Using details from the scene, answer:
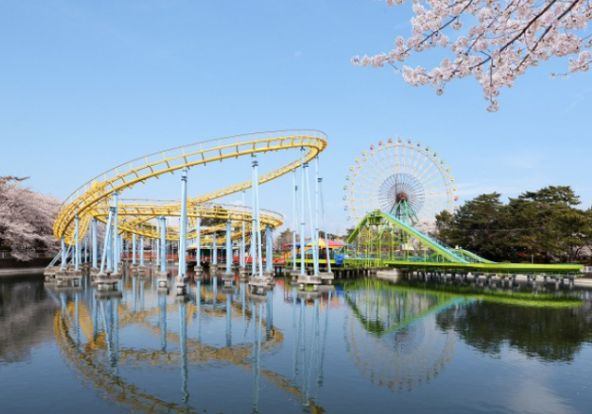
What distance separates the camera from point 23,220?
5669 centimetres

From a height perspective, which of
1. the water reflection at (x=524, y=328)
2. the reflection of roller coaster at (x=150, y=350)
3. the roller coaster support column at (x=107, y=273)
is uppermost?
the roller coaster support column at (x=107, y=273)

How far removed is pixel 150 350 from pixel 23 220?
163ft

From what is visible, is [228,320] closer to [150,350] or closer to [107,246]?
[150,350]

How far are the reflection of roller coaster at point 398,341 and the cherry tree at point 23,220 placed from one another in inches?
1620

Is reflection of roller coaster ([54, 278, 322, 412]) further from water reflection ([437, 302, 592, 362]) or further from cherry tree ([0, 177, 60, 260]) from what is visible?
cherry tree ([0, 177, 60, 260])

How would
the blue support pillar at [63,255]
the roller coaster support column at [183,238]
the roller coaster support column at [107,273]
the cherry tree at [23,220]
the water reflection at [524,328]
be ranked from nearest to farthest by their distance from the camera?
1. the water reflection at [524,328]
2. the roller coaster support column at [183,238]
3. the roller coaster support column at [107,273]
4. the blue support pillar at [63,255]
5. the cherry tree at [23,220]

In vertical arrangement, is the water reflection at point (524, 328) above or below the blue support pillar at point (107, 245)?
below

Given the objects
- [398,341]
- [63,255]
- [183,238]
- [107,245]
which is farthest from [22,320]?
[63,255]

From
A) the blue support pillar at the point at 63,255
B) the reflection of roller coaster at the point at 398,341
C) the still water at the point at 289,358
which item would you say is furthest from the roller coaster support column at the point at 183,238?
the blue support pillar at the point at 63,255

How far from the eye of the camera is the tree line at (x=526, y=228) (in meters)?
53.3

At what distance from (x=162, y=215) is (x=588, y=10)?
123 feet

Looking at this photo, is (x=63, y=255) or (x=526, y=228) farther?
(x=526, y=228)

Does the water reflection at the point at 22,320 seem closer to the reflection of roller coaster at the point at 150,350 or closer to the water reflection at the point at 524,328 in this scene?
the reflection of roller coaster at the point at 150,350

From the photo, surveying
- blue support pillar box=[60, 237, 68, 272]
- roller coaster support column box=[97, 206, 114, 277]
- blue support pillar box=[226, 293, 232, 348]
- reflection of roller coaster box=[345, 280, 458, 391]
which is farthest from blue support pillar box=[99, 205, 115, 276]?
reflection of roller coaster box=[345, 280, 458, 391]
